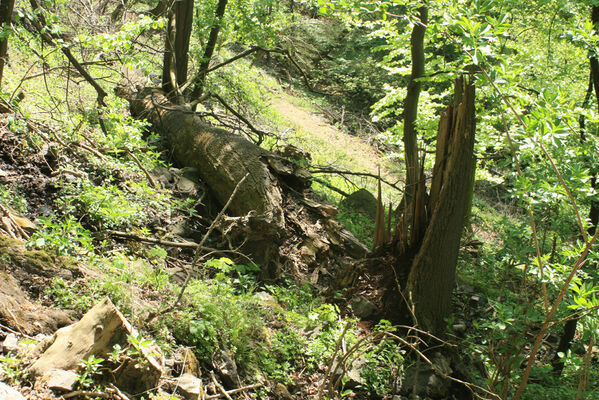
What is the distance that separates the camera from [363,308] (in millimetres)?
4695

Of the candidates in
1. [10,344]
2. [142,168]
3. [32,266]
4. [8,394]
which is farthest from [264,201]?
[8,394]

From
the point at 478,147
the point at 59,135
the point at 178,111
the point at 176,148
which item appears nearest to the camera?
the point at 59,135

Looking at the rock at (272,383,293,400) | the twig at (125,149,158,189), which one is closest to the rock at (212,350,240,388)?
the rock at (272,383,293,400)

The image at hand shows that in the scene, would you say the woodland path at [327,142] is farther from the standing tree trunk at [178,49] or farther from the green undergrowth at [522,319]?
the green undergrowth at [522,319]

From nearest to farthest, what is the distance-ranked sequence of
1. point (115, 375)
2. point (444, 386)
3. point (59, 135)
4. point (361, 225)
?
1. point (115, 375)
2. point (444, 386)
3. point (59, 135)
4. point (361, 225)

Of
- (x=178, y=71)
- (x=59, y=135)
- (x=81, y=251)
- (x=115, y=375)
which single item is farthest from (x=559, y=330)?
(x=178, y=71)

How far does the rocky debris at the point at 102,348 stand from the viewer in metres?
2.36

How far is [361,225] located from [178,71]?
4.56 meters

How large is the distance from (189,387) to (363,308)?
2.41 meters

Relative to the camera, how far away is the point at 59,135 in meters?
4.95

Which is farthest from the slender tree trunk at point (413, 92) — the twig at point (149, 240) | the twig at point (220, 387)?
the twig at point (220, 387)

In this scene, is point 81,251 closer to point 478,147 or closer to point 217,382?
point 217,382

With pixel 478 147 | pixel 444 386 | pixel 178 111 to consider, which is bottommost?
pixel 444 386

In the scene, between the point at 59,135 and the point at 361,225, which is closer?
the point at 59,135
